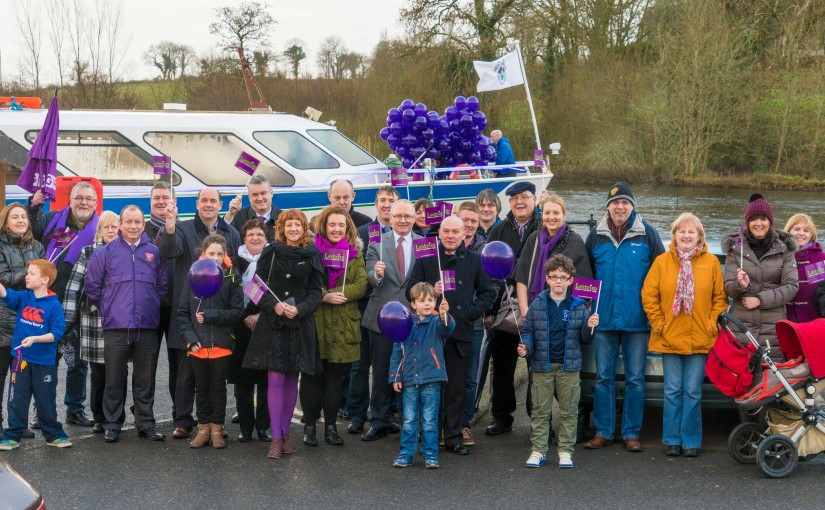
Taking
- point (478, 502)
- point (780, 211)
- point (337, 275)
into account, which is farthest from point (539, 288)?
point (780, 211)

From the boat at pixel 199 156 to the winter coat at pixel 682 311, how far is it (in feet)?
30.8

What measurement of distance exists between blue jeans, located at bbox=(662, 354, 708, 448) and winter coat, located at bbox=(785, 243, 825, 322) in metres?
0.86

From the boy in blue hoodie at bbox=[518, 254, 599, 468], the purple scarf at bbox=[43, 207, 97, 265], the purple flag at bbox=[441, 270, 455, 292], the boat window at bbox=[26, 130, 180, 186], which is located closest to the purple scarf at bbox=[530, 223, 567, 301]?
the boy in blue hoodie at bbox=[518, 254, 599, 468]

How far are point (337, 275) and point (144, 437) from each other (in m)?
1.90

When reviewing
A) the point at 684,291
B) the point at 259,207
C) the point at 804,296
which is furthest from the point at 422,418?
the point at 804,296

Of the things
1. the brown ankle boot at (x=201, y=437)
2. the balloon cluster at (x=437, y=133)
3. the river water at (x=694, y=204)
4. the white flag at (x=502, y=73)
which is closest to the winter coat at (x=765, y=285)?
the brown ankle boot at (x=201, y=437)

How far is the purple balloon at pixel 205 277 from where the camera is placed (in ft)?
23.5

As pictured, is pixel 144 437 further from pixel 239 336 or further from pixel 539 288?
pixel 539 288

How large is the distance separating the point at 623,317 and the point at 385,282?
71.5 inches

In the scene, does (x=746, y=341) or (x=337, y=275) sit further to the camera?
(x=337, y=275)

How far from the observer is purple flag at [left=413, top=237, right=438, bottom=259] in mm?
7520

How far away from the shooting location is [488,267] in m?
7.60

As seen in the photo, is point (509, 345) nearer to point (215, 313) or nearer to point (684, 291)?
point (684, 291)

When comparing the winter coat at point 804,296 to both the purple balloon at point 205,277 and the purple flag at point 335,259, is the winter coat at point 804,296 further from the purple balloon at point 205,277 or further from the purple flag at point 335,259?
the purple balloon at point 205,277
